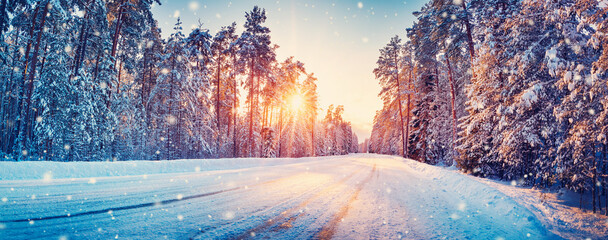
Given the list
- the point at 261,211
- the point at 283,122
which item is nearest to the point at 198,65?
the point at 283,122

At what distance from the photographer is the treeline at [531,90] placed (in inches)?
189

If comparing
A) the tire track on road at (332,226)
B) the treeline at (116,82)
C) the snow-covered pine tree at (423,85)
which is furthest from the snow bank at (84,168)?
the snow-covered pine tree at (423,85)

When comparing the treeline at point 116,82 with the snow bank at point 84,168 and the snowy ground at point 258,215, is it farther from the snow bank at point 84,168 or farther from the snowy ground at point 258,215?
the snowy ground at point 258,215

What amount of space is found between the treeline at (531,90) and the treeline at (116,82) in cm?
1639

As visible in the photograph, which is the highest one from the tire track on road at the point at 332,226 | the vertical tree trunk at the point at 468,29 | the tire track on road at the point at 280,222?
the vertical tree trunk at the point at 468,29

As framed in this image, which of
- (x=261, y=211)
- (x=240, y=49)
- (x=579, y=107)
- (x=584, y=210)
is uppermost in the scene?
(x=240, y=49)

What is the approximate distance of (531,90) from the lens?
7207mm

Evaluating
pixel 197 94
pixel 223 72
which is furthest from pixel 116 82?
pixel 223 72

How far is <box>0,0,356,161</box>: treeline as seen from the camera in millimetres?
11516

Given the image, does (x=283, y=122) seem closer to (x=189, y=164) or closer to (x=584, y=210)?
(x=189, y=164)

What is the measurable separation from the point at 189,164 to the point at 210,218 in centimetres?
842

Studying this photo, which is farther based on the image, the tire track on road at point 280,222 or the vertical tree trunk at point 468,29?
the vertical tree trunk at point 468,29

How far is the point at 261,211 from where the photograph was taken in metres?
3.26

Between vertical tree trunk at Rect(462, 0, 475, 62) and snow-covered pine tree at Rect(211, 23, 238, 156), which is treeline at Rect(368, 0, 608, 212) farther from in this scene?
snow-covered pine tree at Rect(211, 23, 238, 156)
